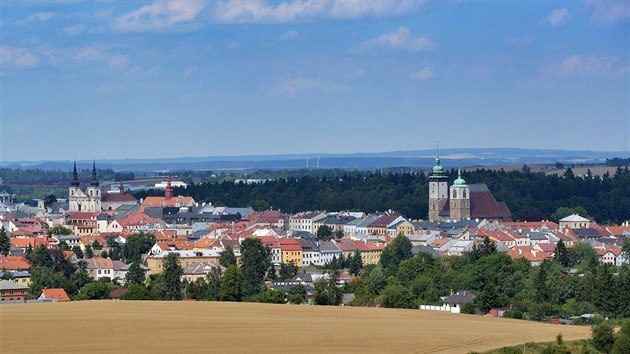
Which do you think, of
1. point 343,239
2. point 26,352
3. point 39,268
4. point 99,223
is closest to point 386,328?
point 26,352

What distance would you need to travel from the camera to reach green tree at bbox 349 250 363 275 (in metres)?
84.4

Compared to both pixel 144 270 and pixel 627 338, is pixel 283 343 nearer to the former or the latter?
pixel 627 338

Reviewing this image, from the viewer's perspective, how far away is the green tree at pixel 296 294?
65769 mm

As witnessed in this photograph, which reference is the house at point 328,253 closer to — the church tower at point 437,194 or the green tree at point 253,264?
the green tree at point 253,264

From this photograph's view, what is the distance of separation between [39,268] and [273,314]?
83.4ft

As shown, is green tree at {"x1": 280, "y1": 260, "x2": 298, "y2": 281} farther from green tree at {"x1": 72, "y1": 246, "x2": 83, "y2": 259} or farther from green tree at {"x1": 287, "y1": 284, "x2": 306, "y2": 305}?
green tree at {"x1": 72, "y1": 246, "x2": 83, "y2": 259}

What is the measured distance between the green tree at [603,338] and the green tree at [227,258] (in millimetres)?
35221

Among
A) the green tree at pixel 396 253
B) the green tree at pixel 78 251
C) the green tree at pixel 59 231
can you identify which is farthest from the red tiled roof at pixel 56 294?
the green tree at pixel 59 231

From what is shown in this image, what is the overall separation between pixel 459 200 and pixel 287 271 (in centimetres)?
4340

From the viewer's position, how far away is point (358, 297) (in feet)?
219

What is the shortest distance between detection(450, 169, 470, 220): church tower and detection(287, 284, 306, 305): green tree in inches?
2062

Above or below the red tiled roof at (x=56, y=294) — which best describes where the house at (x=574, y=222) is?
below

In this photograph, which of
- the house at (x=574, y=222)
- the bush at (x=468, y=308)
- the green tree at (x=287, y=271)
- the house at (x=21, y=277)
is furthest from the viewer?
the house at (x=574, y=222)

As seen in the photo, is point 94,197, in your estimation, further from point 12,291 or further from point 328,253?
point 12,291
